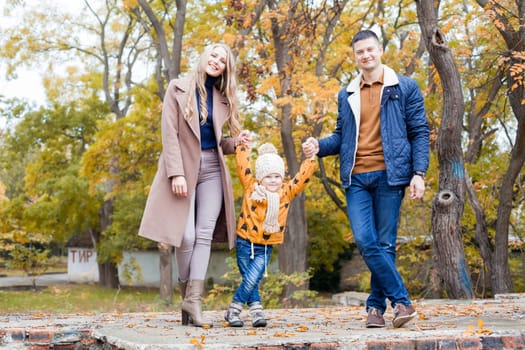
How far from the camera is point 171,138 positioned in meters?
4.55

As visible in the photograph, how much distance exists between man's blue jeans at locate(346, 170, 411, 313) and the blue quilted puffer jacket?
4.1 inches

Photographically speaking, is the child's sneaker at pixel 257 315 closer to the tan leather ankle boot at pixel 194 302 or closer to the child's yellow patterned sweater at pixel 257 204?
the tan leather ankle boot at pixel 194 302

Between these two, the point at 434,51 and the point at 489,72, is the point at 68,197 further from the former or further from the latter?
the point at 434,51

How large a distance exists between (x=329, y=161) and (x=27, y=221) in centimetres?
1637

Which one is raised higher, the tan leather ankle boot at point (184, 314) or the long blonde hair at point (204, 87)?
the long blonde hair at point (204, 87)

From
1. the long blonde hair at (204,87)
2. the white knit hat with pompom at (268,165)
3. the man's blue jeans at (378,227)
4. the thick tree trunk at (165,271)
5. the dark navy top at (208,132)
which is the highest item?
the long blonde hair at (204,87)

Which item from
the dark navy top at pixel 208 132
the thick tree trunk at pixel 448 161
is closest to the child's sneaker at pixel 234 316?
the dark navy top at pixel 208 132

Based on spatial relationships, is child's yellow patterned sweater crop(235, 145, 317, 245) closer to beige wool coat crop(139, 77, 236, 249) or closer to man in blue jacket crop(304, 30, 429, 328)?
beige wool coat crop(139, 77, 236, 249)

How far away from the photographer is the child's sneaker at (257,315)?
4.60m

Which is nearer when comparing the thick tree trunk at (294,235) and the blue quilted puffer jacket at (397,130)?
the blue quilted puffer jacket at (397,130)

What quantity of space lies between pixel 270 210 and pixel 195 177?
627mm

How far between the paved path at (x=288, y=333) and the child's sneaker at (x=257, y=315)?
64mm

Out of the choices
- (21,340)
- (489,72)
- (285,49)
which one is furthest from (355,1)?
(21,340)

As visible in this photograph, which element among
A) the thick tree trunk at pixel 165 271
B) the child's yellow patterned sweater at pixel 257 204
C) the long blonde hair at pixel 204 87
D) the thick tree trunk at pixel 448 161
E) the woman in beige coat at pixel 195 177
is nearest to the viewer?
the woman in beige coat at pixel 195 177
